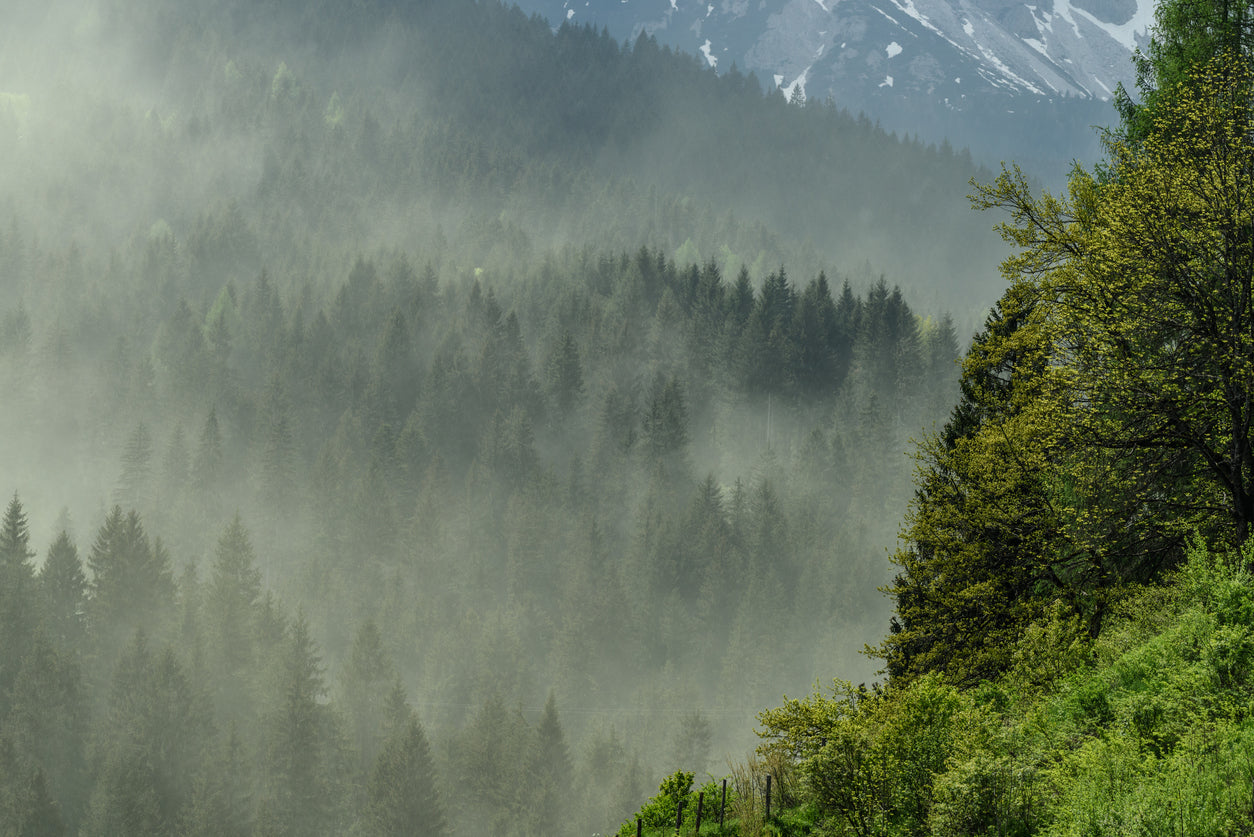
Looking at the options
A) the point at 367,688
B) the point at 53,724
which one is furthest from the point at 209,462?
the point at 53,724

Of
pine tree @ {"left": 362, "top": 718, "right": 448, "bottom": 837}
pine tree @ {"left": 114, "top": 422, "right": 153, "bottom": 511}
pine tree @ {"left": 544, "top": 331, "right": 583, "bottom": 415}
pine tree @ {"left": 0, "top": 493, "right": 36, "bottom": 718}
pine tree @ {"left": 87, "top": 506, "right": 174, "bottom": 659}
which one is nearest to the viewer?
pine tree @ {"left": 362, "top": 718, "right": 448, "bottom": 837}

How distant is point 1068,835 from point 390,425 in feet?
392

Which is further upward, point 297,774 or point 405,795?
point 297,774

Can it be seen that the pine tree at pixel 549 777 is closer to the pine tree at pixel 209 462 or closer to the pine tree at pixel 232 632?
the pine tree at pixel 232 632

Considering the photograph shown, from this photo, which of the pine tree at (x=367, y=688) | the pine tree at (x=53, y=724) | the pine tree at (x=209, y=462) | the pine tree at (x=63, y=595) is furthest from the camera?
the pine tree at (x=209, y=462)

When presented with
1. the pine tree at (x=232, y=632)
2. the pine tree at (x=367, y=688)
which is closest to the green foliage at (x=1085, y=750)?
the pine tree at (x=232, y=632)

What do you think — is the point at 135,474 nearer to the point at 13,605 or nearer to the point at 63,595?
the point at 63,595

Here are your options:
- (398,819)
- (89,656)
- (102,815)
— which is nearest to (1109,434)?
(398,819)

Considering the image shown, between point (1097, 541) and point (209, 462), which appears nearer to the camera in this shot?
point (1097, 541)

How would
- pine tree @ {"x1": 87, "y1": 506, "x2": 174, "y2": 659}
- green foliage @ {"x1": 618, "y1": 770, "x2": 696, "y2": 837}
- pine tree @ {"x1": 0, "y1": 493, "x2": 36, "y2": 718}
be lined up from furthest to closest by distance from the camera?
pine tree @ {"x1": 87, "y1": 506, "x2": 174, "y2": 659} → pine tree @ {"x1": 0, "y1": 493, "x2": 36, "y2": 718} → green foliage @ {"x1": 618, "y1": 770, "x2": 696, "y2": 837}

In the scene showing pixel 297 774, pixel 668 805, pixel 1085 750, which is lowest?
pixel 1085 750

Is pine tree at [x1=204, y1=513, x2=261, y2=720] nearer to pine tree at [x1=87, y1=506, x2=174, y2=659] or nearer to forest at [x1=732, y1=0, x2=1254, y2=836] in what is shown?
pine tree at [x1=87, y1=506, x2=174, y2=659]

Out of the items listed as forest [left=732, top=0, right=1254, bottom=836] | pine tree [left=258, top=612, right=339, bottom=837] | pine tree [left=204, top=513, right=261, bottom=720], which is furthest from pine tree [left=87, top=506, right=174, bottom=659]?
forest [left=732, top=0, right=1254, bottom=836]

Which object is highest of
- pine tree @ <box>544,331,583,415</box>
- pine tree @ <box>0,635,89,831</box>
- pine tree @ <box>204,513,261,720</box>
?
pine tree @ <box>544,331,583,415</box>
